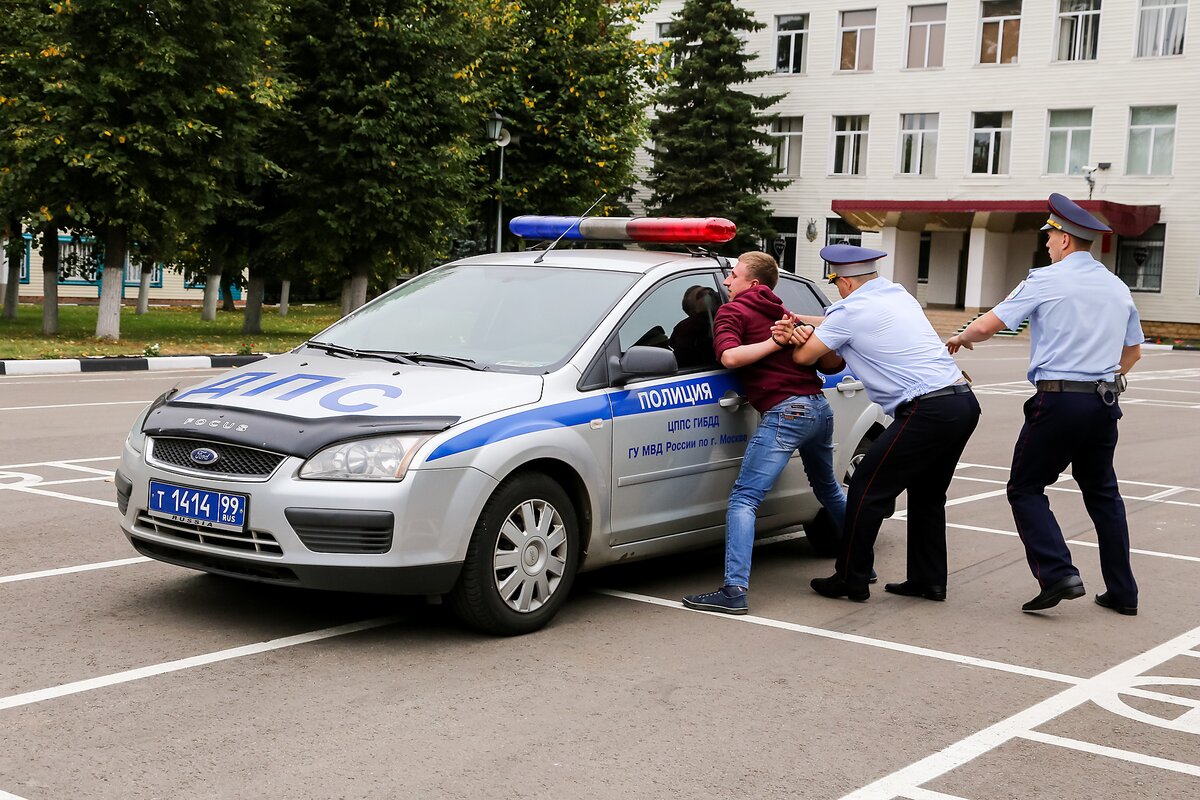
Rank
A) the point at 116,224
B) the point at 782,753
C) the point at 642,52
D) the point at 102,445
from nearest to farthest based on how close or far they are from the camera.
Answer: the point at 782,753 → the point at 102,445 → the point at 116,224 → the point at 642,52

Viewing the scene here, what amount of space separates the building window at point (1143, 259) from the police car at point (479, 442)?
136ft

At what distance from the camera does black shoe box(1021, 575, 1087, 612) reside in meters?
6.47

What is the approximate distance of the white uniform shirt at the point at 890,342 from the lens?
6.61 meters

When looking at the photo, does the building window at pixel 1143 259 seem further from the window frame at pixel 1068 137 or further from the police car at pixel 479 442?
the police car at pixel 479 442

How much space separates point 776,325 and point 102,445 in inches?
278

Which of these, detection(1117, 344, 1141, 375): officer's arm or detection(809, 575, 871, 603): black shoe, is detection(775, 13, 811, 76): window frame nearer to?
detection(1117, 344, 1141, 375): officer's arm

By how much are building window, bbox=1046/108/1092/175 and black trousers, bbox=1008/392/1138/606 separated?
42.1m

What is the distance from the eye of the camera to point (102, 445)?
11.5 metres

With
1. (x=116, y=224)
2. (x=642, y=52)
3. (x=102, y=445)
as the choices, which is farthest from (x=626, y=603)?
(x=642, y=52)

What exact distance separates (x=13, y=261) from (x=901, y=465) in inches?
981

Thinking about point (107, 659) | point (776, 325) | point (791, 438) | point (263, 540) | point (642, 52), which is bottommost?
point (107, 659)

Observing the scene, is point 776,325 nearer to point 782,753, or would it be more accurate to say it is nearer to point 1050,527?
point 1050,527

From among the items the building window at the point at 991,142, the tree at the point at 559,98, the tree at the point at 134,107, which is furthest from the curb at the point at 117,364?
the building window at the point at 991,142

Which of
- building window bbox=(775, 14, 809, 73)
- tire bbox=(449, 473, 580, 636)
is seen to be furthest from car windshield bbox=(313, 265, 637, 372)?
building window bbox=(775, 14, 809, 73)
